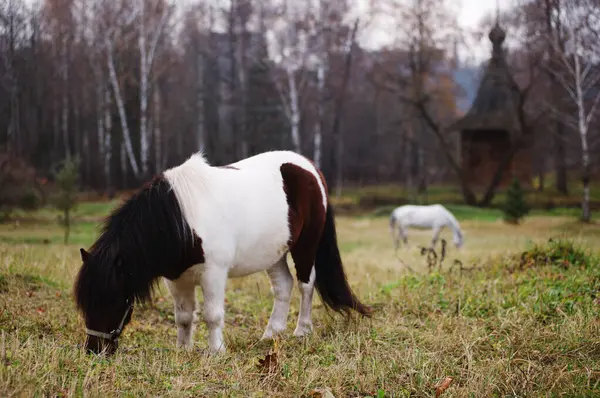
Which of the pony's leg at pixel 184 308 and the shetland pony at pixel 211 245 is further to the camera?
the pony's leg at pixel 184 308

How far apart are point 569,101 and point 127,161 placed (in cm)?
1180

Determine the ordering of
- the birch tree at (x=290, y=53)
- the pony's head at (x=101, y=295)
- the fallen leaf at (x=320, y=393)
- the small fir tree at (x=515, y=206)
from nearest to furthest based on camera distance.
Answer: the fallen leaf at (x=320, y=393)
the pony's head at (x=101, y=295)
the small fir tree at (x=515, y=206)
the birch tree at (x=290, y=53)

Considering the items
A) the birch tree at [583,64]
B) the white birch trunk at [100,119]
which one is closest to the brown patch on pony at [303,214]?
the birch tree at [583,64]

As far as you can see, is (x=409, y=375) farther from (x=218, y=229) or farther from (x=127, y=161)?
(x=127, y=161)

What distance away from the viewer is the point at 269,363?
3.30 meters

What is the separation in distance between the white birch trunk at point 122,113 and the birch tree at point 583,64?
10737 mm

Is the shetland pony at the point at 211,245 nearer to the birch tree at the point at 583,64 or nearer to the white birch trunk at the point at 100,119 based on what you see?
the birch tree at the point at 583,64

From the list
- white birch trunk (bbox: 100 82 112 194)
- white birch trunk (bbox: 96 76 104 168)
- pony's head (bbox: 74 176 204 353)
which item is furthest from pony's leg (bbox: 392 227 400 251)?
pony's head (bbox: 74 176 204 353)

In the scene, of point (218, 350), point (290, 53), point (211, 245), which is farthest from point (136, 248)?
point (290, 53)

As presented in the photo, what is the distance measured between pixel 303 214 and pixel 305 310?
828 millimetres

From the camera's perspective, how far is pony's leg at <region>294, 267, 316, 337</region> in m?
4.72

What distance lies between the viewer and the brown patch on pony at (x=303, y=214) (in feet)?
15.1

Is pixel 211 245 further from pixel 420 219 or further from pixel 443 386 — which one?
pixel 420 219

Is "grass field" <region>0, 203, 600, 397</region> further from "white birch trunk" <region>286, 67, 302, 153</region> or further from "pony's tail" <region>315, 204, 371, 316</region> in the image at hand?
"white birch trunk" <region>286, 67, 302, 153</region>
